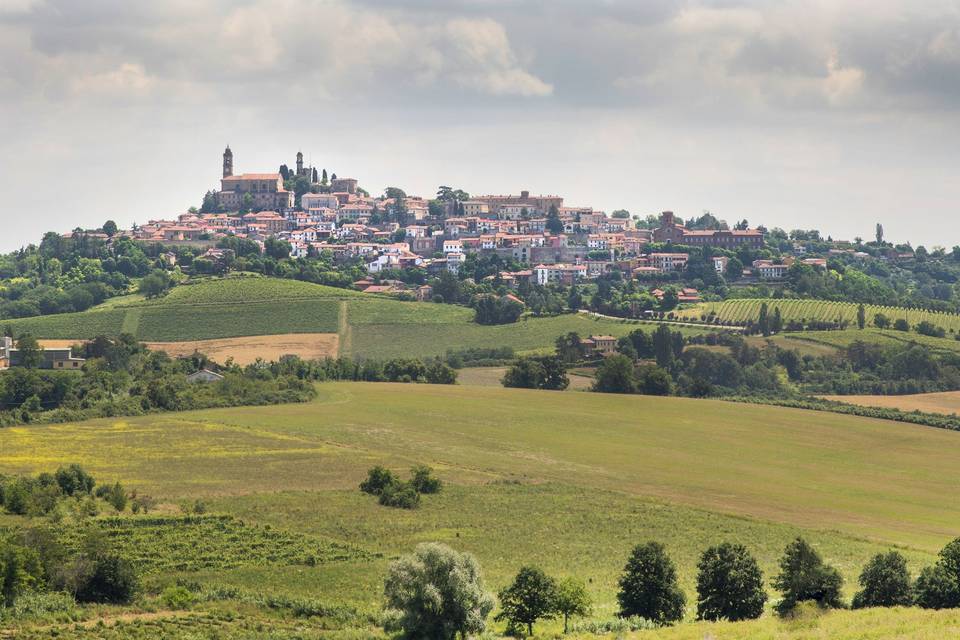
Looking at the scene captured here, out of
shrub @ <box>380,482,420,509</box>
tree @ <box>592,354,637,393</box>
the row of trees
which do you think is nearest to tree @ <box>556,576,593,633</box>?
the row of trees

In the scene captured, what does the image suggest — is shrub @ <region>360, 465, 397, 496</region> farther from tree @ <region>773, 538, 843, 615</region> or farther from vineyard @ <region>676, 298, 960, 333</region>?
vineyard @ <region>676, 298, 960, 333</region>

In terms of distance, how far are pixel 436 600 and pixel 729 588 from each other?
8784 mm

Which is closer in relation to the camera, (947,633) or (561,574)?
(947,633)

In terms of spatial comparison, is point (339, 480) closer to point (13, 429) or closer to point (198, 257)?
point (13, 429)

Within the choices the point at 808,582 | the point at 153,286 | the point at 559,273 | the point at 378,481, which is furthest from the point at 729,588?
the point at 559,273

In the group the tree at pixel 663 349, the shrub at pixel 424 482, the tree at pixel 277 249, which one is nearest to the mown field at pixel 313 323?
the tree at pixel 663 349

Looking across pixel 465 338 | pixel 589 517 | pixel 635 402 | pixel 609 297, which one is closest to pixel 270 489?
pixel 589 517

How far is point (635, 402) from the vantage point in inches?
3568

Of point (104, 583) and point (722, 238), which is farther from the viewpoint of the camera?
point (722, 238)

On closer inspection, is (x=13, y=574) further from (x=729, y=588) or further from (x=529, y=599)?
(x=729, y=588)

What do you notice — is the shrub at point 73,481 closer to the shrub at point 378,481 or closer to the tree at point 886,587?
the shrub at point 378,481

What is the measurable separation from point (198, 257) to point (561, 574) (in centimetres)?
11848

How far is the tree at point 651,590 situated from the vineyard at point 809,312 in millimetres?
88906

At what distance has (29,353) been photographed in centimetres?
9869
